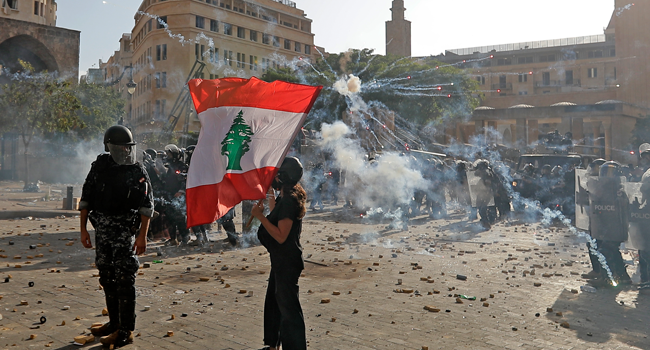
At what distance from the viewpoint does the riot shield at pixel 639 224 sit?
7699mm

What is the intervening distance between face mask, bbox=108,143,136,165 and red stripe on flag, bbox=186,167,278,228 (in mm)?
643

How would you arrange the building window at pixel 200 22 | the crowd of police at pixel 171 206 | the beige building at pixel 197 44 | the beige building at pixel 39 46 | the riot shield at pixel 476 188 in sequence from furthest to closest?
the building window at pixel 200 22 < the beige building at pixel 197 44 < the beige building at pixel 39 46 < the riot shield at pixel 476 188 < the crowd of police at pixel 171 206

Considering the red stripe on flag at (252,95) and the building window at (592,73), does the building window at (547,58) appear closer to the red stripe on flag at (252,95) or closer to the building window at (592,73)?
the building window at (592,73)

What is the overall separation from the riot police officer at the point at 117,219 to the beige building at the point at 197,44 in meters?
52.0

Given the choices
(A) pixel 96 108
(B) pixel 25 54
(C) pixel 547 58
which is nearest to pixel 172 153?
(A) pixel 96 108

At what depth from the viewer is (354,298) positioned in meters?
7.09

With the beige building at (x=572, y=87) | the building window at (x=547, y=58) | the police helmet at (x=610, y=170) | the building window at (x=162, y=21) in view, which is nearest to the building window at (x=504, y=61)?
the beige building at (x=572, y=87)

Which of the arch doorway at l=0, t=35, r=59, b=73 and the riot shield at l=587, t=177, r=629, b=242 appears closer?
the riot shield at l=587, t=177, r=629, b=242

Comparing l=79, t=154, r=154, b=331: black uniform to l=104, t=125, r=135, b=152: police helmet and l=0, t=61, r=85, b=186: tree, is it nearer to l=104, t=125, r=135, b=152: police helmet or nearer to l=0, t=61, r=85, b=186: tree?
l=104, t=125, r=135, b=152: police helmet

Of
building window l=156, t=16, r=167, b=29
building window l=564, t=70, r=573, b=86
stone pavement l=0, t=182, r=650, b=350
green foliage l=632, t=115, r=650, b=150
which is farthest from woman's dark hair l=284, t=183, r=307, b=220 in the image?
building window l=564, t=70, r=573, b=86

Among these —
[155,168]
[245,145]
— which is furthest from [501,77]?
[245,145]

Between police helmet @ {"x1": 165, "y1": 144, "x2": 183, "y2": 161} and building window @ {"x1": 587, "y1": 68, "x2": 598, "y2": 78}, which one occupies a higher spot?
building window @ {"x1": 587, "y1": 68, "x2": 598, "y2": 78}

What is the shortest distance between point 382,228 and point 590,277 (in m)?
7.21

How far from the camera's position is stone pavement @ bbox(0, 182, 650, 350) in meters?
5.39
